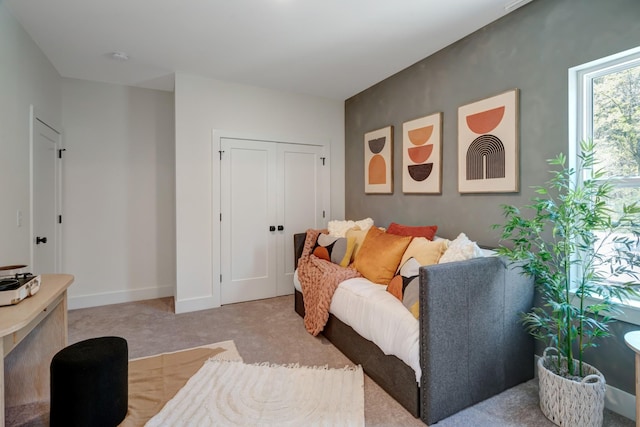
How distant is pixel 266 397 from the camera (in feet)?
6.37

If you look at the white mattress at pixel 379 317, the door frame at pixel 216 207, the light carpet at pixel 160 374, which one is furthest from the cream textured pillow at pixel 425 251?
the door frame at pixel 216 207

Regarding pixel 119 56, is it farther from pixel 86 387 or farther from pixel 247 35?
pixel 86 387

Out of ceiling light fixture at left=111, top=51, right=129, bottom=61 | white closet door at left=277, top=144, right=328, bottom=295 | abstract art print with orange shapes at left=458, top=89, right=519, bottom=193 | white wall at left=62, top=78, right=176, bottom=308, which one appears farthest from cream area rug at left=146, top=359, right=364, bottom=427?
ceiling light fixture at left=111, top=51, right=129, bottom=61

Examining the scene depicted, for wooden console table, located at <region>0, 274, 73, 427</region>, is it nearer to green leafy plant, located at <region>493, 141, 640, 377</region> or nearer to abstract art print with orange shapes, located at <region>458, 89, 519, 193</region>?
green leafy plant, located at <region>493, 141, 640, 377</region>

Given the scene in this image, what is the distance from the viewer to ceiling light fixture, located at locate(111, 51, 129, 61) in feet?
9.70

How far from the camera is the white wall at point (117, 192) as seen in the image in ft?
11.8

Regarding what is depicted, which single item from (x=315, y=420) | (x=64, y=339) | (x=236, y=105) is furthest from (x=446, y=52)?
(x=64, y=339)

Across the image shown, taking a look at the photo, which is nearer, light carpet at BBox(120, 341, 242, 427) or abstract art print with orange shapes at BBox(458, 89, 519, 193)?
light carpet at BBox(120, 341, 242, 427)

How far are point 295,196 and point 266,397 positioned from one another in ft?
8.38

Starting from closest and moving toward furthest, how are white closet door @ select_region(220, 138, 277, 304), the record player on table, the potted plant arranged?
the record player on table < the potted plant < white closet door @ select_region(220, 138, 277, 304)

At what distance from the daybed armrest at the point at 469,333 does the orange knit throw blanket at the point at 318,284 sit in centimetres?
101

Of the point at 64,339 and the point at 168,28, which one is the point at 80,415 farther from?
the point at 168,28

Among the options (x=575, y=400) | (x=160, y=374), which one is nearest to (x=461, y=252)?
(x=575, y=400)

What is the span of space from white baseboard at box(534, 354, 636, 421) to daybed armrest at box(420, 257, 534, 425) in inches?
16.2
